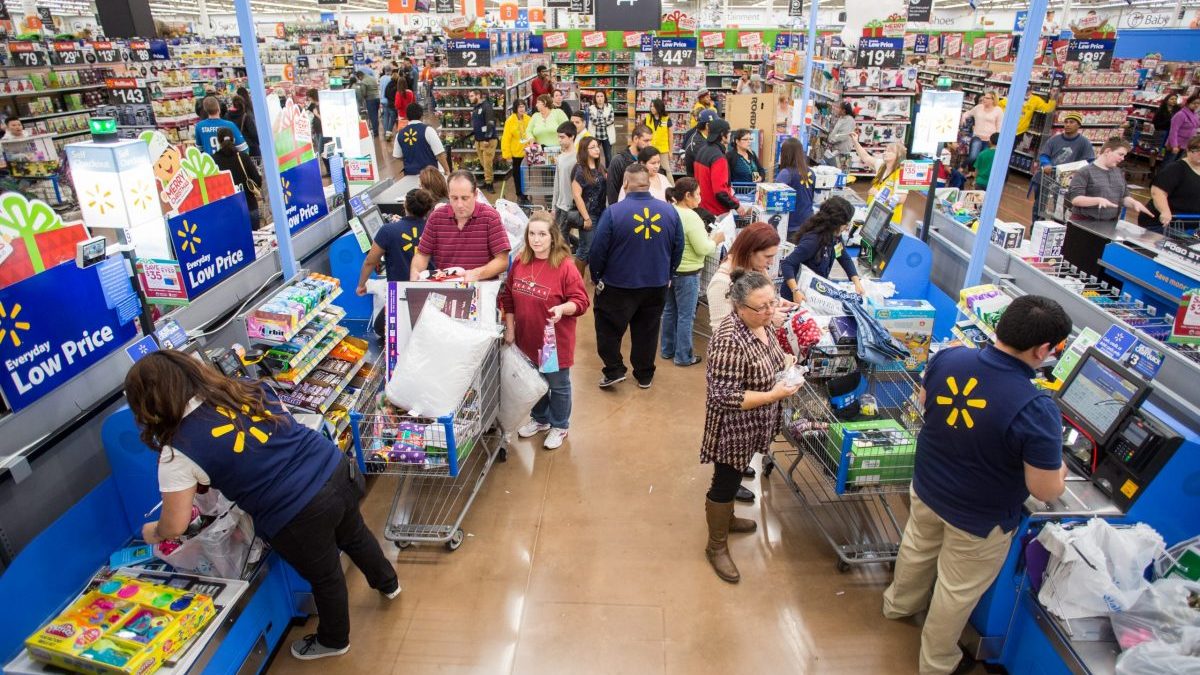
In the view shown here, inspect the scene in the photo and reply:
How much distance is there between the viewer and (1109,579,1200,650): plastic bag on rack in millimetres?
2490

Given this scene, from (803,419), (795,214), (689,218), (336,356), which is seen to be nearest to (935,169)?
(795,214)

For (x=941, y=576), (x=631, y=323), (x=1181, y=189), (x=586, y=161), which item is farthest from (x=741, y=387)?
(x=1181, y=189)

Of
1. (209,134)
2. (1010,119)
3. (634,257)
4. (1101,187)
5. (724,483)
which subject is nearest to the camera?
(724,483)

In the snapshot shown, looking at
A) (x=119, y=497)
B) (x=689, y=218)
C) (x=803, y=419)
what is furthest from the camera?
(x=689, y=218)

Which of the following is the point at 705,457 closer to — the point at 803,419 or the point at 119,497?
the point at 803,419

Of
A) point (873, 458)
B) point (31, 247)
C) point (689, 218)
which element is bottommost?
point (873, 458)

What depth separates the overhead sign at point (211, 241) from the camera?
361 cm

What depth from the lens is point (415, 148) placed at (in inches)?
320

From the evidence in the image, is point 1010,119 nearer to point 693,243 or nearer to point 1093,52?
point 693,243

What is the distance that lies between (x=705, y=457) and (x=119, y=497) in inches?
104

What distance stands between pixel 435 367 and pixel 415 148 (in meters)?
5.35

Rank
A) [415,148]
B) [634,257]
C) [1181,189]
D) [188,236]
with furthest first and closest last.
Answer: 1. [415,148]
2. [1181,189]
3. [634,257]
4. [188,236]

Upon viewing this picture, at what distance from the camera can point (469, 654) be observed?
10.3 ft

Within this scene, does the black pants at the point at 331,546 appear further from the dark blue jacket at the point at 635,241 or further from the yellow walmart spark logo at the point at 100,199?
the dark blue jacket at the point at 635,241
